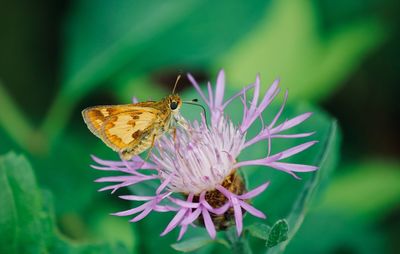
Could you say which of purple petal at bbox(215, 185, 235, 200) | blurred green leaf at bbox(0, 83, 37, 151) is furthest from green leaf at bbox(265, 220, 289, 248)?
blurred green leaf at bbox(0, 83, 37, 151)

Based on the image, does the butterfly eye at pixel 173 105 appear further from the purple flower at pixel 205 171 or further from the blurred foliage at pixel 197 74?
the blurred foliage at pixel 197 74

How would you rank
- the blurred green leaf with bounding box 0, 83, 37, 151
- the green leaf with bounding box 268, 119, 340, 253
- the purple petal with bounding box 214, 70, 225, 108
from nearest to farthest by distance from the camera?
the green leaf with bounding box 268, 119, 340, 253
the purple petal with bounding box 214, 70, 225, 108
the blurred green leaf with bounding box 0, 83, 37, 151

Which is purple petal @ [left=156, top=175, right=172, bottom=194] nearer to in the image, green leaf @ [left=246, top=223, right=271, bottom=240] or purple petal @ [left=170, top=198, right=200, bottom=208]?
purple petal @ [left=170, top=198, right=200, bottom=208]

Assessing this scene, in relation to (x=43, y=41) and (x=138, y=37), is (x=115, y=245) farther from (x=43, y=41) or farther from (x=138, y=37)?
(x=43, y=41)

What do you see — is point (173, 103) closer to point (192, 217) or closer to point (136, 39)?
point (192, 217)

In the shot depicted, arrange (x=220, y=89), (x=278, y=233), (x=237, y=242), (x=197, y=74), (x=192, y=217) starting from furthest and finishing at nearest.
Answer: (x=197, y=74)
(x=220, y=89)
(x=237, y=242)
(x=192, y=217)
(x=278, y=233)

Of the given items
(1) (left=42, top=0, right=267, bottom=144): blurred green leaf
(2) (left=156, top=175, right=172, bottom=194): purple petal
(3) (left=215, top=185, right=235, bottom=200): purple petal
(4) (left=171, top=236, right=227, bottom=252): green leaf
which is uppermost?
(1) (left=42, top=0, right=267, bottom=144): blurred green leaf

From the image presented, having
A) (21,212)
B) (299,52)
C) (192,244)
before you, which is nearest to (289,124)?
(192,244)
